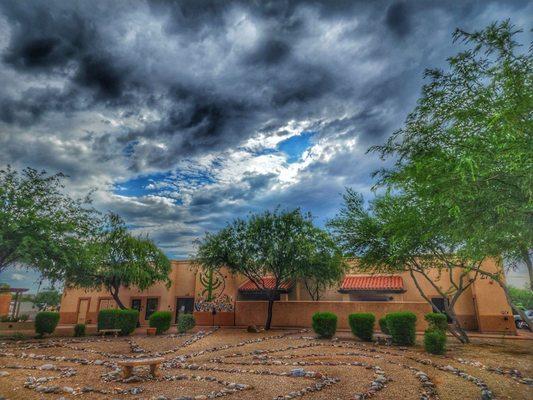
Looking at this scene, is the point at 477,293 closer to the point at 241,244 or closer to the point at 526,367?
the point at 526,367

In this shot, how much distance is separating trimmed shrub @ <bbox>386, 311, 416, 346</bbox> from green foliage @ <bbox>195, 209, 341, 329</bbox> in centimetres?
705

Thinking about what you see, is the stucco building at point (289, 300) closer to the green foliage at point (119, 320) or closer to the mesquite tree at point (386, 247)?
the mesquite tree at point (386, 247)

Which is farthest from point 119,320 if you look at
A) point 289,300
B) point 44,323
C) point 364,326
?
point 364,326

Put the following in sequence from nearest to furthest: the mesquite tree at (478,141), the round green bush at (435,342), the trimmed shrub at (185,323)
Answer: the mesquite tree at (478,141), the round green bush at (435,342), the trimmed shrub at (185,323)

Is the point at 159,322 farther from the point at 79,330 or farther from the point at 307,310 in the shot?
the point at 307,310

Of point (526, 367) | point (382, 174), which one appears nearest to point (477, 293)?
point (526, 367)

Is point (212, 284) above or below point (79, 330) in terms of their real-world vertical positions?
above

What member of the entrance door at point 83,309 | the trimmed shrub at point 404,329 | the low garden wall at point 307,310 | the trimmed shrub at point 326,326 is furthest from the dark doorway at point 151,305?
the trimmed shrub at point 404,329

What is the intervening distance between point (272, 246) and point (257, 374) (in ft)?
44.4

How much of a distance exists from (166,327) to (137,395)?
1554cm

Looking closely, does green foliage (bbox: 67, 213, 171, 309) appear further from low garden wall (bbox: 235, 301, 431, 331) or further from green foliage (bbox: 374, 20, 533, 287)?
green foliage (bbox: 374, 20, 533, 287)

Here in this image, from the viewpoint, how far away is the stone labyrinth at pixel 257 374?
8.73m

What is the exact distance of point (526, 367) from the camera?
39.0 ft

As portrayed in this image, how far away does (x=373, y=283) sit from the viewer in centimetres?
2842
